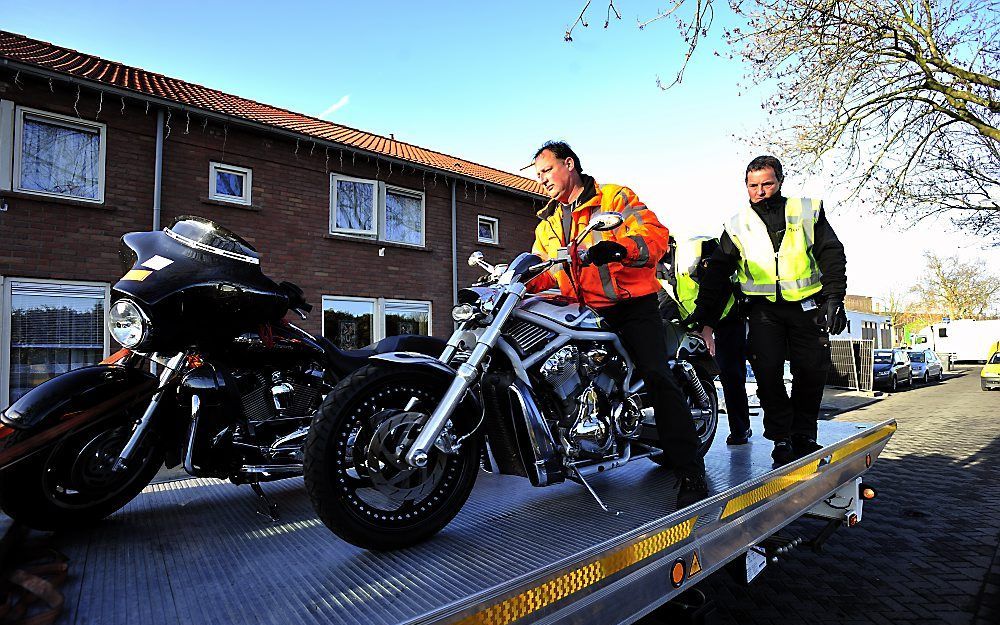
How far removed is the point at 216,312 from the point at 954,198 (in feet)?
58.3

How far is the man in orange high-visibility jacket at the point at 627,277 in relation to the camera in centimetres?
268

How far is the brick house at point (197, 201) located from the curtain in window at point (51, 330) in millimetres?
19

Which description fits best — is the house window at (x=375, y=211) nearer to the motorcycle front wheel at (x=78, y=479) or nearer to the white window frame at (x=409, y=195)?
the white window frame at (x=409, y=195)

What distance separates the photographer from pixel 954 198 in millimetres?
14742

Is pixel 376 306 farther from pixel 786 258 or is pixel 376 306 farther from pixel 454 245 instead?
pixel 786 258

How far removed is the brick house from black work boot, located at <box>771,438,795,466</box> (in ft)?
30.2

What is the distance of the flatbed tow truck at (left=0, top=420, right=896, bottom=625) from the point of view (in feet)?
4.69

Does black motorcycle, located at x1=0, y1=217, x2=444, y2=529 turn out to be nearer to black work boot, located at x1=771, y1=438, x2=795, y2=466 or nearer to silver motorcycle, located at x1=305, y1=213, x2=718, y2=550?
silver motorcycle, located at x1=305, y1=213, x2=718, y2=550

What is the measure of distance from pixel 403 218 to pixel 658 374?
10970 mm

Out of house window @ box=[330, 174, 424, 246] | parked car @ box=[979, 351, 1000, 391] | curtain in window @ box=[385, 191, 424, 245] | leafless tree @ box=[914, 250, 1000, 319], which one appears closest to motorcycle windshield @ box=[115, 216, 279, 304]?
house window @ box=[330, 174, 424, 246]

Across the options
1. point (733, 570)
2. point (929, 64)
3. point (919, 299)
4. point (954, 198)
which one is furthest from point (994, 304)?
point (733, 570)

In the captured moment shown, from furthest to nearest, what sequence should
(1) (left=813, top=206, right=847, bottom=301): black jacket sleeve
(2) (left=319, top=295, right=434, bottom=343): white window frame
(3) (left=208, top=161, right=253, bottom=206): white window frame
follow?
(2) (left=319, top=295, right=434, bottom=343): white window frame, (3) (left=208, top=161, right=253, bottom=206): white window frame, (1) (left=813, top=206, right=847, bottom=301): black jacket sleeve

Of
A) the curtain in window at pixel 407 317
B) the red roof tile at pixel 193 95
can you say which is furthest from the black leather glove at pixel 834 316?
the red roof tile at pixel 193 95

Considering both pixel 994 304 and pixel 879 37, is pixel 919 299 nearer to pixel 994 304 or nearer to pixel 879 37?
pixel 994 304
